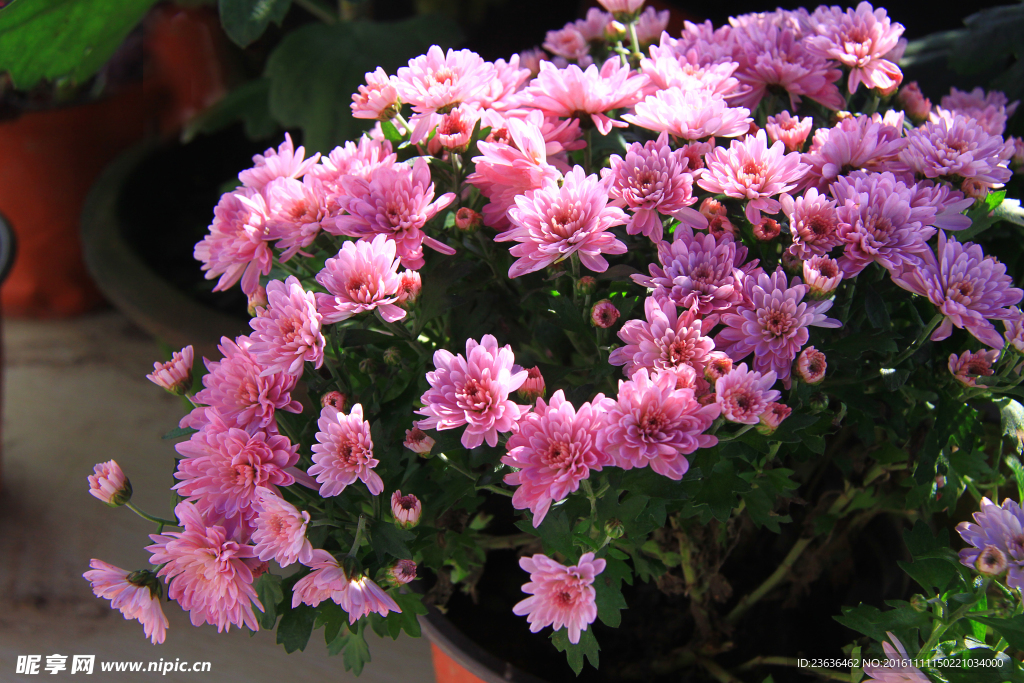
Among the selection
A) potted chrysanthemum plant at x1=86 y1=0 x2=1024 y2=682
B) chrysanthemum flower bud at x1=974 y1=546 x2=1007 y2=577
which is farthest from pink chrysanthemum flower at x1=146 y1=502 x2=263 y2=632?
chrysanthemum flower bud at x1=974 y1=546 x2=1007 y2=577

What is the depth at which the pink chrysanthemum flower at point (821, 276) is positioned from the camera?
369 millimetres

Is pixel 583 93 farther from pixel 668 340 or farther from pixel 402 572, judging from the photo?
pixel 402 572

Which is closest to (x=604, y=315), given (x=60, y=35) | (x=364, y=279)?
(x=364, y=279)

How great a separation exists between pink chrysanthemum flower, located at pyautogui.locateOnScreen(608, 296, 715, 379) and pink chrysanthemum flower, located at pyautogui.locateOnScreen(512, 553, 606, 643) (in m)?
0.09

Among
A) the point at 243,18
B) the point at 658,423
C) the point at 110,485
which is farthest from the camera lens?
the point at 243,18

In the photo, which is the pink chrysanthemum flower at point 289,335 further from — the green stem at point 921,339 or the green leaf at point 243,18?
the green leaf at point 243,18

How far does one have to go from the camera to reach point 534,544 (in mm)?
544

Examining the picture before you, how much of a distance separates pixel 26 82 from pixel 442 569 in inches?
28.5

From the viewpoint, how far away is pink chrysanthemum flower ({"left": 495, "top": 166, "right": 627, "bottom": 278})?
38cm

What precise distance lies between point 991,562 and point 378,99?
0.41 metres

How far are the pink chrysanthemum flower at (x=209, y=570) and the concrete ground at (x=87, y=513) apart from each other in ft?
1.11

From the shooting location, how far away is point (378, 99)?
18.7 inches

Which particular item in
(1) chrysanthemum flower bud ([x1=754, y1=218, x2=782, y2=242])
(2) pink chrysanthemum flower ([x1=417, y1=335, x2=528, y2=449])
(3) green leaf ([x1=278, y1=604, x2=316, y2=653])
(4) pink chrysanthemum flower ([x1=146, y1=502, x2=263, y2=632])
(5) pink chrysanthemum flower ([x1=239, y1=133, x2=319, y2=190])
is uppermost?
(1) chrysanthemum flower bud ([x1=754, y1=218, x2=782, y2=242])

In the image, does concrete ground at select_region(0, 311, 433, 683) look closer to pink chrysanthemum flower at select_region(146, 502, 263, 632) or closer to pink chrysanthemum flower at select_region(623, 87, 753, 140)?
pink chrysanthemum flower at select_region(146, 502, 263, 632)
